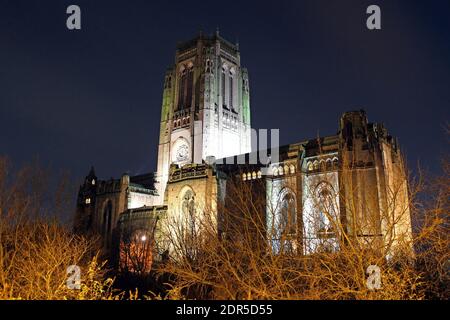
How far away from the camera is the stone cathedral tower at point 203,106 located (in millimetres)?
57812

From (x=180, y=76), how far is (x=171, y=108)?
18.9 feet

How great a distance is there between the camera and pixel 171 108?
63.4m

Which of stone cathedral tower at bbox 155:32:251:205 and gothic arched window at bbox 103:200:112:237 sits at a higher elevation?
stone cathedral tower at bbox 155:32:251:205

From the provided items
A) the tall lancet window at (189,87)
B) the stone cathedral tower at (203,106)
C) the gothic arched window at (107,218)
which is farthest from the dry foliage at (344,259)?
the tall lancet window at (189,87)

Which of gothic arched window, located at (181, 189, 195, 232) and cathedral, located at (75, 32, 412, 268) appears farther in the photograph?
gothic arched window, located at (181, 189, 195, 232)

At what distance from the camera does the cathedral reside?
115ft

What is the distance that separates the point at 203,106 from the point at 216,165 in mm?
16066

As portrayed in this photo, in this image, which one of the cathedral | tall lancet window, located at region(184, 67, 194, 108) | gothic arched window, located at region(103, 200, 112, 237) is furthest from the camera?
tall lancet window, located at region(184, 67, 194, 108)

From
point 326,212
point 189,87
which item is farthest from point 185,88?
point 326,212

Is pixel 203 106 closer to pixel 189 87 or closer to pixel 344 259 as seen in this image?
pixel 189 87

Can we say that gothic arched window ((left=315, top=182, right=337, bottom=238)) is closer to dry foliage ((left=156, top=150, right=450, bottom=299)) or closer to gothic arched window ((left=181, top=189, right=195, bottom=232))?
dry foliage ((left=156, top=150, right=450, bottom=299))

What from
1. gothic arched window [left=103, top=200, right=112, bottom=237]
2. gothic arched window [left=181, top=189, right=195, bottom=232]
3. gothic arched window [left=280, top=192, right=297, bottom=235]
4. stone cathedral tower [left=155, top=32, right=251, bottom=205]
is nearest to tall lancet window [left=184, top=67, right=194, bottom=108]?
stone cathedral tower [left=155, top=32, right=251, bottom=205]

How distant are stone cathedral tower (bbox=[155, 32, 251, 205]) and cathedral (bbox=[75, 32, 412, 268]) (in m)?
0.16
